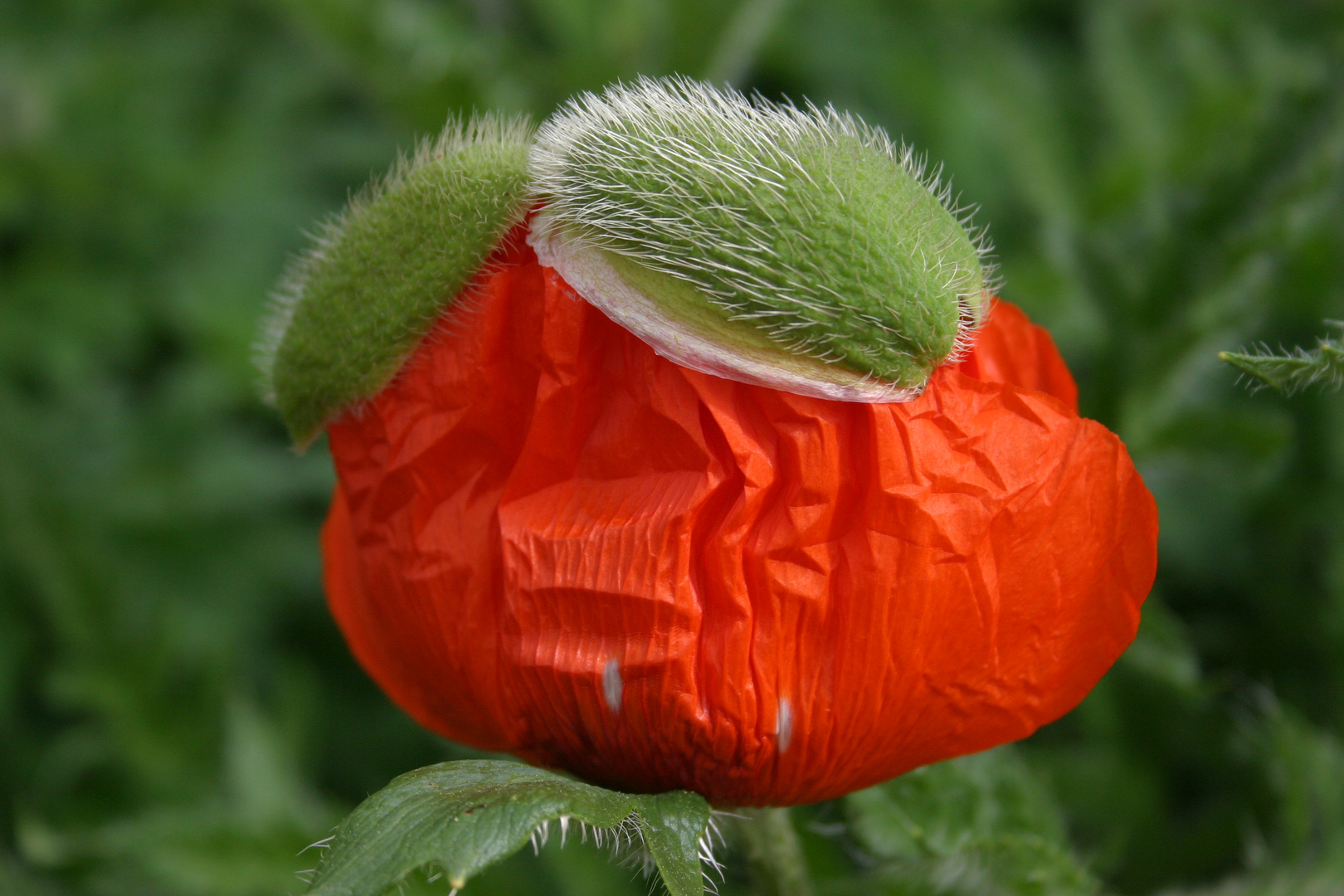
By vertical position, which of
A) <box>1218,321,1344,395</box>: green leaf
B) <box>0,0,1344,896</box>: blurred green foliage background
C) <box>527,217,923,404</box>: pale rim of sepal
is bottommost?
<box>0,0,1344,896</box>: blurred green foliage background

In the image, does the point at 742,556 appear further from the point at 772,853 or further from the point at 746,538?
the point at 772,853

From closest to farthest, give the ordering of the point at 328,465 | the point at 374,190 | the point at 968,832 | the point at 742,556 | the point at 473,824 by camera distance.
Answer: the point at 473,824
the point at 742,556
the point at 374,190
the point at 968,832
the point at 328,465

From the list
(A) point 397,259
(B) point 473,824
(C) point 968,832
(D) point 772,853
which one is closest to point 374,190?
(A) point 397,259

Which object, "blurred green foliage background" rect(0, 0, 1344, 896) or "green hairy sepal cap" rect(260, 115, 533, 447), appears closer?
"green hairy sepal cap" rect(260, 115, 533, 447)

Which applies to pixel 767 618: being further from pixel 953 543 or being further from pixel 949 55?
pixel 949 55

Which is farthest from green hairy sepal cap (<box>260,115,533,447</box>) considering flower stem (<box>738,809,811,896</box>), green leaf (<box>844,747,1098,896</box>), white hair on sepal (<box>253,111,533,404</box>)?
green leaf (<box>844,747,1098,896</box>)

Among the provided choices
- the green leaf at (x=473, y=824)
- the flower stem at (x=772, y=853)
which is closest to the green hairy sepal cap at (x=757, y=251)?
the green leaf at (x=473, y=824)

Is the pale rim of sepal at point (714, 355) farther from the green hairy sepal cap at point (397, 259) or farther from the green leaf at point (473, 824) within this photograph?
the green leaf at point (473, 824)

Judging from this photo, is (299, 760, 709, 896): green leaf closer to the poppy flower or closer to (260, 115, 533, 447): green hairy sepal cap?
the poppy flower
